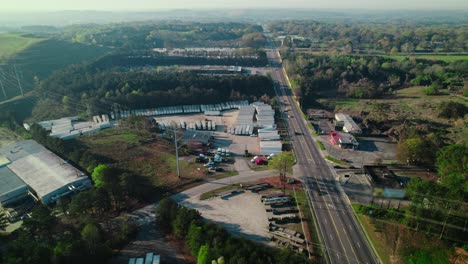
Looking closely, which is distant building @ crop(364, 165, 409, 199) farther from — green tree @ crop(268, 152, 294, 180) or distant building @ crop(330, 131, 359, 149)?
green tree @ crop(268, 152, 294, 180)

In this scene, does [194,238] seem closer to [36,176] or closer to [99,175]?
[99,175]

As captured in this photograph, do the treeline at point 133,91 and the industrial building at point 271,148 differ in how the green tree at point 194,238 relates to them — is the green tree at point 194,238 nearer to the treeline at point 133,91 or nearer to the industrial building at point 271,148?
the industrial building at point 271,148

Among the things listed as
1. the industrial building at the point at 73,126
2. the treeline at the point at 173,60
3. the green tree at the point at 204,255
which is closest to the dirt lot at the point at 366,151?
the green tree at the point at 204,255

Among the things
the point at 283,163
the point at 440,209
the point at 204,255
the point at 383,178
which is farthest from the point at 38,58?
the point at 440,209

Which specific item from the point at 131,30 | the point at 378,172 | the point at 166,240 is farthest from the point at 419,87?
the point at 131,30

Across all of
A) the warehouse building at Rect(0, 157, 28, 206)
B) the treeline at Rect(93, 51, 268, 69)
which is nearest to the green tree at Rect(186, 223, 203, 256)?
the warehouse building at Rect(0, 157, 28, 206)
